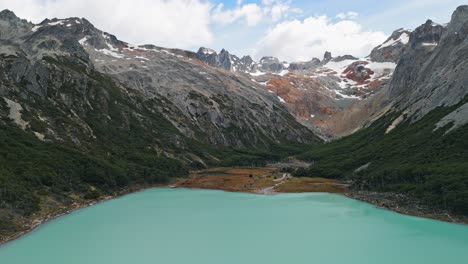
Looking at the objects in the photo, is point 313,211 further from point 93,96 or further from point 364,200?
point 93,96

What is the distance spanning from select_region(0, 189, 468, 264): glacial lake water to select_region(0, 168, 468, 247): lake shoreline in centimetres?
204

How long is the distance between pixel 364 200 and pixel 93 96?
11850cm

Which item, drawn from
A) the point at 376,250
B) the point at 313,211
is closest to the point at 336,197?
the point at 313,211

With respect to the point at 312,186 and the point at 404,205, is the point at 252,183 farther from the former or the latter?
the point at 404,205

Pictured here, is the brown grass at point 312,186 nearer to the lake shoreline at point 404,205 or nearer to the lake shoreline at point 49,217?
the lake shoreline at point 404,205

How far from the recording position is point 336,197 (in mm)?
104938

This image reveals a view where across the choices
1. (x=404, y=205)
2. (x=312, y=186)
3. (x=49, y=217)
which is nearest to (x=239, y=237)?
(x=49, y=217)

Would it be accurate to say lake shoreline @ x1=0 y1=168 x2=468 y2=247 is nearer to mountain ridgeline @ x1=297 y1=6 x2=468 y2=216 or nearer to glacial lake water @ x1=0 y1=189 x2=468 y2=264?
glacial lake water @ x1=0 y1=189 x2=468 y2=264

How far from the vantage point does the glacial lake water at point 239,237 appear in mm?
53531

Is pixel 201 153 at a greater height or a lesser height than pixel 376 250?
greater

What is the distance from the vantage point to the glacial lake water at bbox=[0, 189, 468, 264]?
176ft

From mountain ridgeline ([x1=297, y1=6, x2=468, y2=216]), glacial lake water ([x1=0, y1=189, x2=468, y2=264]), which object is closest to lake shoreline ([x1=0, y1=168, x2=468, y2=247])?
glacial lake water ([x1=0, y1=189, x2=468, y2=264])

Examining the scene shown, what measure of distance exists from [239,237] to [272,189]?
60.6 m

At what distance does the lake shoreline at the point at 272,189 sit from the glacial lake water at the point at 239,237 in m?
2.04
